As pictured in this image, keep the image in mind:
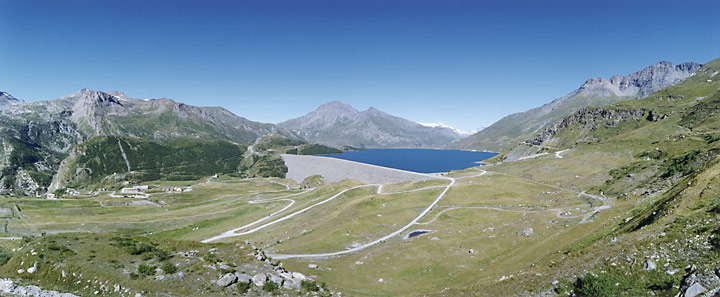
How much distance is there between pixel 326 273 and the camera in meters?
39.5

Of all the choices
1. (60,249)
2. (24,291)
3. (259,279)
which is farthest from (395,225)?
(24,291)

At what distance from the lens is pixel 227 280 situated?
23.2 m

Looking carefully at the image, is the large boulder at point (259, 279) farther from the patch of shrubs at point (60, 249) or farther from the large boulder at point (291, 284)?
the patch of shrubs at point (60, 249)

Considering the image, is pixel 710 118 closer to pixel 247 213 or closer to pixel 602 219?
pixel 602 219

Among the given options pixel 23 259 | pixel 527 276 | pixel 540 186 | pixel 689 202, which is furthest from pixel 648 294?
pixel 540 186

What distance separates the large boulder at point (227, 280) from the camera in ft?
75.6

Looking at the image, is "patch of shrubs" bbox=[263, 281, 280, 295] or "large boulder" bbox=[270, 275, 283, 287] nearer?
"patch of shrubs" bbox=[263, 281, 280, 295]

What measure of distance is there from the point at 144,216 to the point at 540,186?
12548 cm

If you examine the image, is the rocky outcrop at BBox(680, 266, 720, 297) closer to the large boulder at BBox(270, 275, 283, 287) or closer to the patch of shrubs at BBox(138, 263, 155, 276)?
the large boulder at BBox(270, 275, 283, 287)

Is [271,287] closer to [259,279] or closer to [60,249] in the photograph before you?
[259,279]

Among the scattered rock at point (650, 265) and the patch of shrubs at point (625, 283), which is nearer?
the patch of shrubs at point (625, 283)

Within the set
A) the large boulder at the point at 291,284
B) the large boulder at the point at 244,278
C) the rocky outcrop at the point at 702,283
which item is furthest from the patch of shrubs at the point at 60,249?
the rocky outcrop at the point at 702,283

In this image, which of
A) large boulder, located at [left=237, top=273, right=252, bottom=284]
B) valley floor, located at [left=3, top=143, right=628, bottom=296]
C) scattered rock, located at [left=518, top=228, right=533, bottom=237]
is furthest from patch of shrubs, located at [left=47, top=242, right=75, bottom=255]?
scattered rock, located at [left=518, top=228, right=533, bottom=237]

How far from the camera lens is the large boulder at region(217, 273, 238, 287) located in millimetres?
23031
